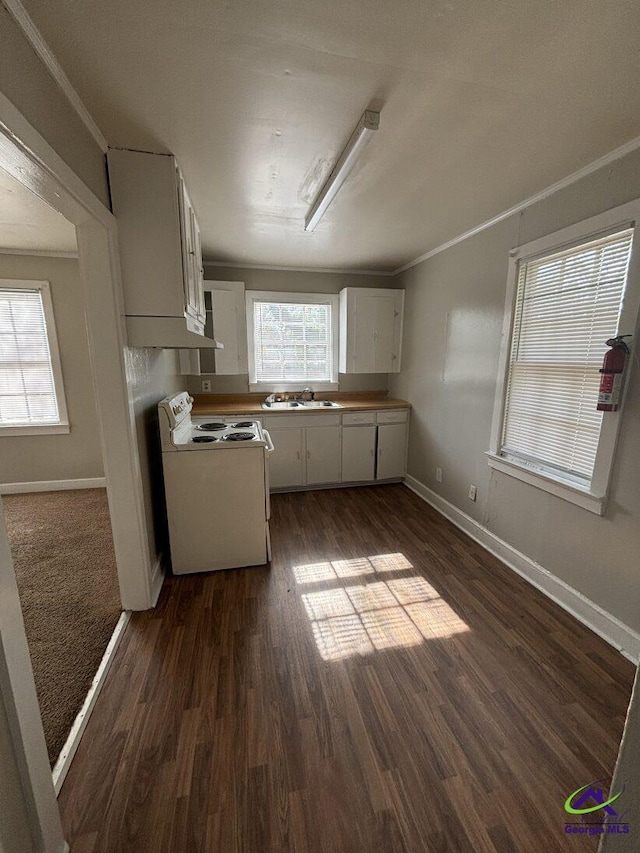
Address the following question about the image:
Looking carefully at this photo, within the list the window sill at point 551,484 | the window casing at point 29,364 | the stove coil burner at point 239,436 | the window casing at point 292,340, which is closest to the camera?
the window sill at point 551,484

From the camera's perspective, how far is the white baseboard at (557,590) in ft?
5.63

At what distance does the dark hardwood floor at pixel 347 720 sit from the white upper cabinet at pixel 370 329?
2.36 metres

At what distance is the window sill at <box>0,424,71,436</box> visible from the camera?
134 inches

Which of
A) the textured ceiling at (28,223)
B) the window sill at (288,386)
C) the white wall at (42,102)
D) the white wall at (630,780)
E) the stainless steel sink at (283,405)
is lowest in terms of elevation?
the white wall at (630,780)

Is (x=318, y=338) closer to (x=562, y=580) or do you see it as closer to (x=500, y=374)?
(x=500, y=374)

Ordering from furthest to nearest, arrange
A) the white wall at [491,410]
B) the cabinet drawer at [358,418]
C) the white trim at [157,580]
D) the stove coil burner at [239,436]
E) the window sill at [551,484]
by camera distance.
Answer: the cabinet drawer at [358,418] → the stove coil burner at [239,436] → the white trim at [157,580] → the window sill at [551,484] → the white wall at [491,410]

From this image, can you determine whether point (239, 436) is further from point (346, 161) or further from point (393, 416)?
point (393, 416)

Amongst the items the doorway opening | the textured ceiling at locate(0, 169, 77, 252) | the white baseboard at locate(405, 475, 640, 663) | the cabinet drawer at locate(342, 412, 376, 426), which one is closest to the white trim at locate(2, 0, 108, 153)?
the textured ceiling at locate(0, 169, 77, 252)

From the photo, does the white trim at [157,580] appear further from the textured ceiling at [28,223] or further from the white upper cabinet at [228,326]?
the textured ceiling at [28,223]

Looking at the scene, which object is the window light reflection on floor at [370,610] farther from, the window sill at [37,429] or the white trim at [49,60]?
the window sill at [37,429]

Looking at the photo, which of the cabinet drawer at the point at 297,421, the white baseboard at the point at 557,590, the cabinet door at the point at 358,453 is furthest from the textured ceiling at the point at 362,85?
the white baseboard at the point at 557,590

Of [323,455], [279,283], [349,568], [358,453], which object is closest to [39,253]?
[279,283]

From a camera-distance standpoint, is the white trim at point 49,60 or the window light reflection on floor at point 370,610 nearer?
the white trim at point 49,60

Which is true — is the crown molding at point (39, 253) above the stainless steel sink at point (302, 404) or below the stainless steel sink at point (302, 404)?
above
